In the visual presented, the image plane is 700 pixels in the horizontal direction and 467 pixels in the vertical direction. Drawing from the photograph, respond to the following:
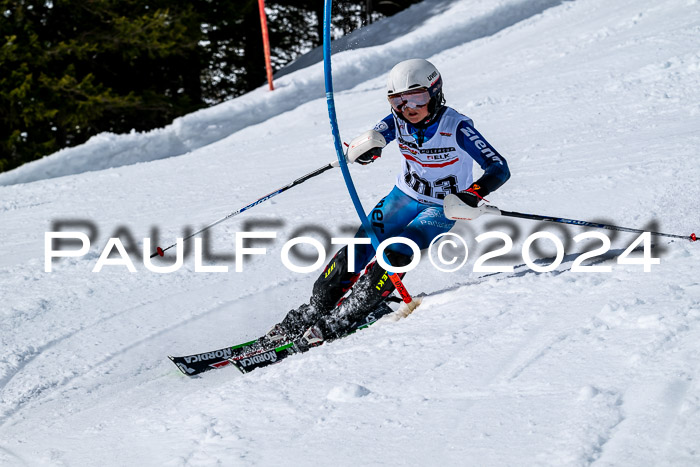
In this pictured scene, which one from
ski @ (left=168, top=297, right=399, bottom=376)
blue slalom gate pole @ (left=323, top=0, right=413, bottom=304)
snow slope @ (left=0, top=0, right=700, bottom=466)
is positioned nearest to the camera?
snow slope @ (left=0, top=0, right=700, bottom=466)

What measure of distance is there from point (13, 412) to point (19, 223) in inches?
154

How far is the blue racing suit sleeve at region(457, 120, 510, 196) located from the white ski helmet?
0.28 m

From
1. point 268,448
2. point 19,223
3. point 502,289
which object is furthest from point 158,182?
point 268,448

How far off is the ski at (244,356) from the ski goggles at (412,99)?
1476mm

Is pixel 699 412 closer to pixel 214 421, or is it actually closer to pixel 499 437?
pixel 499 437

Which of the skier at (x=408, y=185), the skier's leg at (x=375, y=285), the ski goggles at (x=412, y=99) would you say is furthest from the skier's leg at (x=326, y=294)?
the ski goggles at (x=412, y=99)

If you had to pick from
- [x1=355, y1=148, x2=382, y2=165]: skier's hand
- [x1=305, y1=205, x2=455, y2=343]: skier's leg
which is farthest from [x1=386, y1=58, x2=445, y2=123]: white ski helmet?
[x1=305, y1=205, x2=455, y2=343]: skier's leg

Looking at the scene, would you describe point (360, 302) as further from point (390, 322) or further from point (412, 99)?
point (412, 99)

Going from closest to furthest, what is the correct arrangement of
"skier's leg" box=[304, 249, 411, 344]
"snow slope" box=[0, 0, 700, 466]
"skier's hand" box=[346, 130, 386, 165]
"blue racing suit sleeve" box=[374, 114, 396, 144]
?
"snow slope" box=[0, 0, 700, 466] < "skier's leg" box=[304, 249, 411, 344] < "skier's hand" box=[346, 130, 386, 165] < "blue racing suit sleeve" box=[374, 114, 396, 144]

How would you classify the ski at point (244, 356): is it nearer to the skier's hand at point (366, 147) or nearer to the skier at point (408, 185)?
the skier at point (408, 185)

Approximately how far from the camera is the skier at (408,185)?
4648 mm

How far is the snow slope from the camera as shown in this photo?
3078mm

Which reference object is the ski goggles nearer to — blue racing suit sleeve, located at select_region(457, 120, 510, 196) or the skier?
the skier

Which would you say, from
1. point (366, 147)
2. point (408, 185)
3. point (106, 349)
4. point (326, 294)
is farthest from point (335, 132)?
point (106, 349)
